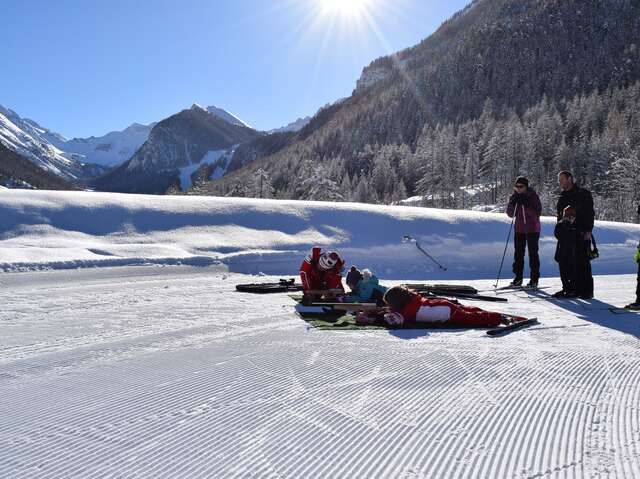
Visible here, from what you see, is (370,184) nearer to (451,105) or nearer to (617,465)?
(451,105)

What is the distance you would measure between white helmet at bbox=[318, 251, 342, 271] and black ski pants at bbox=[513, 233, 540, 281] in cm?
347

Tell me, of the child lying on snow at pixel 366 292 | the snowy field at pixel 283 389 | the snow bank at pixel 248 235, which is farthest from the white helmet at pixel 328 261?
the snow bank at pixel 248 235

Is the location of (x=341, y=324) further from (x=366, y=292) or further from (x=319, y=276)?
(x=319, y=276)

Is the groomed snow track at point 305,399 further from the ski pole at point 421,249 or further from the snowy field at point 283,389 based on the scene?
the ski pole at point 421,249

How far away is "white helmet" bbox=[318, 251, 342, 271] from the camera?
6242mm

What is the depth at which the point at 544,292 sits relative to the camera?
7309 mm

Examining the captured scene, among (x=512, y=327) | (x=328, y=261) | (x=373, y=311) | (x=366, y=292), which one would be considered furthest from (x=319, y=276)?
(x=512, y=327)

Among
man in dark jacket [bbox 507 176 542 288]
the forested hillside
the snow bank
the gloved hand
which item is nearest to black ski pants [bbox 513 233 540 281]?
man in dark jacket [bbox 507 176 542 288]

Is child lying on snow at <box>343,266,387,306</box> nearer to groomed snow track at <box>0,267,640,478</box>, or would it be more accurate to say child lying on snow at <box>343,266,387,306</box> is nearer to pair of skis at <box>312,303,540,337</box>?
pair of skis at <box>312,303,540,337</box>

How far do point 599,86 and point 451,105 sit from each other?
2986 centimetres

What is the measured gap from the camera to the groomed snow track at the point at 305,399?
2.06 m

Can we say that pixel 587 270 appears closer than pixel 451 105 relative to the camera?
Yes

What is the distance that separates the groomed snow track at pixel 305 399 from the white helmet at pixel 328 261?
1.32 m

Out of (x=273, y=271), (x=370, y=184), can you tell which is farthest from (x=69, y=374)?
(x=370, y=184)
